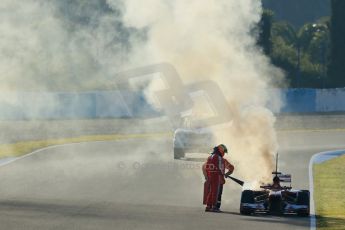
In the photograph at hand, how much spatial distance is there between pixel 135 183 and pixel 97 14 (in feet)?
92.8

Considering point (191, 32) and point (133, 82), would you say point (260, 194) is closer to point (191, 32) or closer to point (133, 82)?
point (191, 32)

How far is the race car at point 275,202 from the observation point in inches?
808

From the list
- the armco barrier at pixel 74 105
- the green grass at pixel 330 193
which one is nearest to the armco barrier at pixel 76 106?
the armco barrier at pixel 74 105

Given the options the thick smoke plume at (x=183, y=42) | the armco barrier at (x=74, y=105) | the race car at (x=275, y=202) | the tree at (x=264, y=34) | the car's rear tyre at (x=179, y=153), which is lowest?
the race car at (x=275, y=202)

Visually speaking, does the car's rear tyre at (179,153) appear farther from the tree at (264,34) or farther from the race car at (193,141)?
the tree at (264,34)

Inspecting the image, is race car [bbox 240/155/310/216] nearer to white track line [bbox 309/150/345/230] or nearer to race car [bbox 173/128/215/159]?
white track line [bbox 309/150/345/230]

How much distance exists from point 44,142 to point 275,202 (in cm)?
2416

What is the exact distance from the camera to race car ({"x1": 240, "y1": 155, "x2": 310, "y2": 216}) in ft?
67.3

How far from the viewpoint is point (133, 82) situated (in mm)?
69875

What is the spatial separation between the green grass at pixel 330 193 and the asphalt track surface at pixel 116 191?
1.50ft

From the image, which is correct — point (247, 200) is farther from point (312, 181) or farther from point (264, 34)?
point (264, 34)

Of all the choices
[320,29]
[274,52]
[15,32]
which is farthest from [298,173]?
[320,29]

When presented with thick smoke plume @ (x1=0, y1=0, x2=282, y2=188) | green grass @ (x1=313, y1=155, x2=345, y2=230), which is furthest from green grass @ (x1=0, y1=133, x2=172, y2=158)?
green grass @ (x1=313, y1=155, x2=345, y2=230)

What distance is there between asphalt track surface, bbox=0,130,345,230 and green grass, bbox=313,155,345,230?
456 mm
